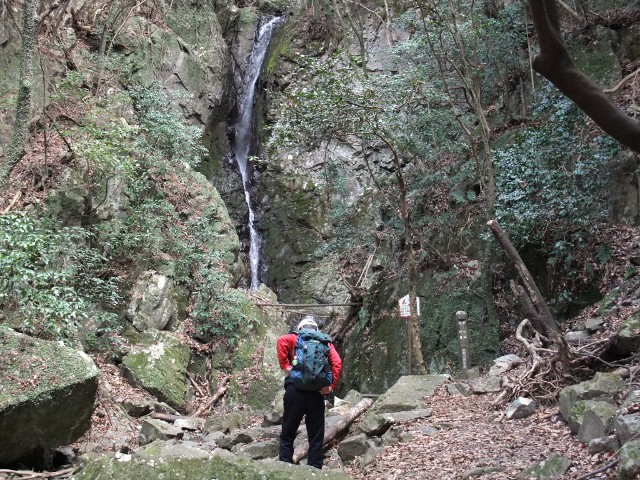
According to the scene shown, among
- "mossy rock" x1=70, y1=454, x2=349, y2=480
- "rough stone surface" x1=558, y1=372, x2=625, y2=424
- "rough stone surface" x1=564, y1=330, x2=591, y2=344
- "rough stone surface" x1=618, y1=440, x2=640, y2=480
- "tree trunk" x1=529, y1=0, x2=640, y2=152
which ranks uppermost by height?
"tree trunk" x1=529, y1=0, x2=640, y2=152

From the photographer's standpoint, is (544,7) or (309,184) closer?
(544,7)

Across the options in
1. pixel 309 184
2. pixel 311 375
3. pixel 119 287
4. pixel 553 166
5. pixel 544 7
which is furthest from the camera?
pixel 309 184

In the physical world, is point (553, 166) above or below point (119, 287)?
above

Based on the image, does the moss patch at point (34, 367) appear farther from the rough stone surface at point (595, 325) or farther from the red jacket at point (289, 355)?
the rough stone surface at point (595, 325)

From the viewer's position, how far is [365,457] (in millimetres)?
5605

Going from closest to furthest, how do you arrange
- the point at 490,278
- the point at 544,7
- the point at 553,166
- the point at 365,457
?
the point at 544,7, the point at 365,457, the point at 553,166, the point at 490,278

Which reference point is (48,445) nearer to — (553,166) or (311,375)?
(311,375)

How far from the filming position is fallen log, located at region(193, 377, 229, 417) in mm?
9836

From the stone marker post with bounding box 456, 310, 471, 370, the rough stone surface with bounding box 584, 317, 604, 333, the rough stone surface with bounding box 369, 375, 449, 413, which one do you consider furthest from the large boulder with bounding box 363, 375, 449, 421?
the rough stone surface with bounding box 584, 317, 604, 333

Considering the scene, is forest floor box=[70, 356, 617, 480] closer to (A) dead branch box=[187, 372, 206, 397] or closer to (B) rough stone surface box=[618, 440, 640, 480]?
(B) rough stone surface box=[618, 440, 640, 480]

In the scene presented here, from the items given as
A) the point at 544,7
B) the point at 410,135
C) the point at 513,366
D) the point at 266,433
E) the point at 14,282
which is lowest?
the point at 266,433

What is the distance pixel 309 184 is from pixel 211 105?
172 inches

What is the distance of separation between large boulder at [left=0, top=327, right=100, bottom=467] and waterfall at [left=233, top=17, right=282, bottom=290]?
11.4 m

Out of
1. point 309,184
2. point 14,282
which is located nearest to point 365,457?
point 14,282
